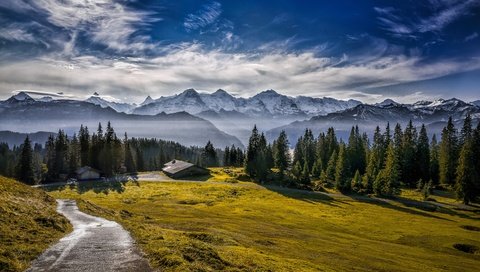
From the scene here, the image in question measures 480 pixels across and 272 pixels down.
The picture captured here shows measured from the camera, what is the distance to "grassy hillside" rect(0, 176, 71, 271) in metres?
Answer: 24.9

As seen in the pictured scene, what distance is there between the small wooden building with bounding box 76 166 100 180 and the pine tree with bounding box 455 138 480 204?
136 metres

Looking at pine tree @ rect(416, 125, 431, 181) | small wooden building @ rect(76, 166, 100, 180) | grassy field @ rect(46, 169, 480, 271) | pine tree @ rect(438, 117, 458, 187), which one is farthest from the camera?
pine tree @ rect(416, 125, 431, 181)

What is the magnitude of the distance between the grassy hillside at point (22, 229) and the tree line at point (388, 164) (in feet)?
355

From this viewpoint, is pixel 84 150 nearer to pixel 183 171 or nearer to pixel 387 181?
pixel 183 171

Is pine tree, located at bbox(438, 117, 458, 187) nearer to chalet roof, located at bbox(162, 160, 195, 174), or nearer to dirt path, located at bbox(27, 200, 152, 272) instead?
chalet roof, located at bbox(162, 160, 195, 174)

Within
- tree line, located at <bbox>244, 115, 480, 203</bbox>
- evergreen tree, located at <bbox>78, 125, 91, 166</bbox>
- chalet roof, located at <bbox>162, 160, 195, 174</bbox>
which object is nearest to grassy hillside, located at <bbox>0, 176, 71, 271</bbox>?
tree line, located at <bbox>244, 115, 480, 203</bbox>

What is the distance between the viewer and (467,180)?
4542 inches

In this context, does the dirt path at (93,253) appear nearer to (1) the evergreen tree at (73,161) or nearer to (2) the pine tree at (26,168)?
(2) the pine tree at (26,168)

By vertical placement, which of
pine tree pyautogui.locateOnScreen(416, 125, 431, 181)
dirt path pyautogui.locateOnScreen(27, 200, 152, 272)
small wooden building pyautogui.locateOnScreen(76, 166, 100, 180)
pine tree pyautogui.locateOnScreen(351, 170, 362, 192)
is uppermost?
pine tree pyautogui.locateOnScreen(416, 125, 431, 181)

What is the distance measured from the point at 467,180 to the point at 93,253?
4777 inches

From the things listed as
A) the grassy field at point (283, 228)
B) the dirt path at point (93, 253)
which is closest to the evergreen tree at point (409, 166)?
the grassy field at point (283, 228)

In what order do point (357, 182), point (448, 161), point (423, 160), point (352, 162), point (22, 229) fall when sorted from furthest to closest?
point (352, 162), point (423, 160), point (448, 161), point (357, 182), point (22, 229)

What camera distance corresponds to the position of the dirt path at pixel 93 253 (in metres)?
24.9

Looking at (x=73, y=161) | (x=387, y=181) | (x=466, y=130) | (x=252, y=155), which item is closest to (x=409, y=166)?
(x=466, y=130)
